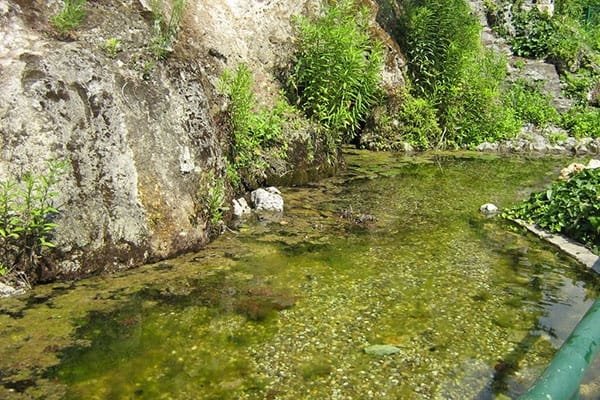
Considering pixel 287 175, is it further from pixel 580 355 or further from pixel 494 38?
pixel 494 38

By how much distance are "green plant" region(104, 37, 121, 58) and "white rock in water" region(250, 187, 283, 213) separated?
2.67m

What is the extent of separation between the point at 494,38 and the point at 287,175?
1365 centimetres

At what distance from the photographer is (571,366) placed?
4.28ft

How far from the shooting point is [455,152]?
13727 millimetres

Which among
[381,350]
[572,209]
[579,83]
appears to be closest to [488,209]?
[572,209]

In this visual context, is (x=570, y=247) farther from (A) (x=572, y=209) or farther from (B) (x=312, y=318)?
(B) (x=312, y=318)

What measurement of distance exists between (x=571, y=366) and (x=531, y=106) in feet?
53.5

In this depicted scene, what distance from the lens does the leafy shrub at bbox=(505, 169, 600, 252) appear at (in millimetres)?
6949

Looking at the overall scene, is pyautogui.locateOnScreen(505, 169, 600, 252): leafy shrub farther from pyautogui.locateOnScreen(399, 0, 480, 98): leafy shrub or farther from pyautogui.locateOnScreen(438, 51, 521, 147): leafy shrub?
pyautogui.locateOnScreen(399, 0, 480, 98): leafy shrub

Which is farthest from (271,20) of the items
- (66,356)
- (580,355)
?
(580,355)

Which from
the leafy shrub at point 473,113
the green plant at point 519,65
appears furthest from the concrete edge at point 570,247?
the green plant at point 519,65

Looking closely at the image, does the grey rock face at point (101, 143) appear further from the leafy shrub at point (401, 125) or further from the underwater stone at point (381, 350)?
the leafy shrub at point (401, 125)

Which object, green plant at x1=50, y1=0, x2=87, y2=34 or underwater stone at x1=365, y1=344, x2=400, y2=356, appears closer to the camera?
underwater stone at x1=365, y1=344, x2=400, y2=356

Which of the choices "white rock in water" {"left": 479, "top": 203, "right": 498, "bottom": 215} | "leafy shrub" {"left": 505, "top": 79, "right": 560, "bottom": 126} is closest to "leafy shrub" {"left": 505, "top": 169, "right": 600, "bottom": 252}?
"white rock in water" {"left": 479, "top": 203, "right": 498, "bottom": 215}
